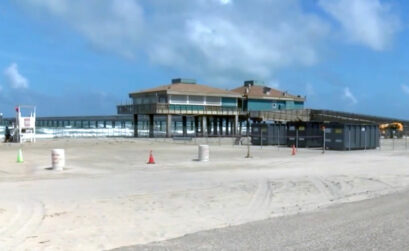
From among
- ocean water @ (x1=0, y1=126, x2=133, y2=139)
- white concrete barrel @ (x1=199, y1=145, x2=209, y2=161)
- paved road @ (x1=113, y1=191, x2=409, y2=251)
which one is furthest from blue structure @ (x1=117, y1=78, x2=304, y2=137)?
paved road @ (x1=113, y1=191, x2=409, y2=251)

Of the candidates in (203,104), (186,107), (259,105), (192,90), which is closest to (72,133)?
(186,107)

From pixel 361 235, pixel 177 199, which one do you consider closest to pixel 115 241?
Result: pixel 361 235

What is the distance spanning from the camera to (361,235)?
898 centimetres

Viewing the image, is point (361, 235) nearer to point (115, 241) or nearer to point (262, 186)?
point (115, 241)

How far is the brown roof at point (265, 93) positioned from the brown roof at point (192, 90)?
449 cm

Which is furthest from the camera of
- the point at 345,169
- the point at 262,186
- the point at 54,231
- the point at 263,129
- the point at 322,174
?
the point at 263,129

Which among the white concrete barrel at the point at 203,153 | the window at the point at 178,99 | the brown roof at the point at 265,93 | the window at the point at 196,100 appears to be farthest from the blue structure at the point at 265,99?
the white concrete barrel at the point at 203,153

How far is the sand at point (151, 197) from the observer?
945 cm

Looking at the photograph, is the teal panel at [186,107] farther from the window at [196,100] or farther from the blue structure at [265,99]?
the blue structure at [265,99]

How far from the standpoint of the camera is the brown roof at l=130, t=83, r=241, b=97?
7042 cm

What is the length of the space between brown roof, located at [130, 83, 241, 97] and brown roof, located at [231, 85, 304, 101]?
449 cm

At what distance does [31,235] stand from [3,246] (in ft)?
2.96

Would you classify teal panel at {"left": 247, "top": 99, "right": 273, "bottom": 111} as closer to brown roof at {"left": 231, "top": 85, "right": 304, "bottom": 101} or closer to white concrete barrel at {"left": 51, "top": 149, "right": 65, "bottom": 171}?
brown roof at {"left": 231, "top": 85, "right": 304, "bottom": 101}

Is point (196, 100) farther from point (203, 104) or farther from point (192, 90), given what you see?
point (192, 90)
